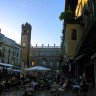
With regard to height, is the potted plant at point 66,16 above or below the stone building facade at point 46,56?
below

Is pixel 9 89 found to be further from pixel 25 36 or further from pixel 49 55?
pixel 49 55

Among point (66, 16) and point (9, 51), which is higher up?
point (9, 51)

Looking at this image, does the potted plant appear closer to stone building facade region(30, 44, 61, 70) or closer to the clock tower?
the clock tower

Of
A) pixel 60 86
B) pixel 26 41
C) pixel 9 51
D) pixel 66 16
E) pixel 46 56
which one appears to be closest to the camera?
pixel 60 86

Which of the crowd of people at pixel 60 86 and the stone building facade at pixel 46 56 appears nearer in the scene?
the crowd of people at pixel 60 86

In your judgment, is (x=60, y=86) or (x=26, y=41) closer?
(x=60, y=86)

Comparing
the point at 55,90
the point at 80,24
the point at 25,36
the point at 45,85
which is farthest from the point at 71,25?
the point at 25,36

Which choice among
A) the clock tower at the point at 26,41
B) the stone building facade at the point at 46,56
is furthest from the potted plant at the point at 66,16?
the stone building facade at the point at 46,56

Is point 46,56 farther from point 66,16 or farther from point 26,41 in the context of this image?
point 66,16

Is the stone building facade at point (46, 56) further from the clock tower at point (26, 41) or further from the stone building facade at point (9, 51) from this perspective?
the stone building facade at point (9, 51)

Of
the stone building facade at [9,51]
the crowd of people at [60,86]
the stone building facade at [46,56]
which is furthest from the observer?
the stone building facade at [46,56]

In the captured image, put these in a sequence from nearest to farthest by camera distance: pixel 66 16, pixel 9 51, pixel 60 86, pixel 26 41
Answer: pixel 60 86 < pixel 66 16 < pixel 9 51 < pixel 26 41

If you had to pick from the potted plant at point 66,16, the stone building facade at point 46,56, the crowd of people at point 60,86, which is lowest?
the crowd of people at point 60,86

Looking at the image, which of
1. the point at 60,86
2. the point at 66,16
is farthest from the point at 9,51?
the point at 60,86
